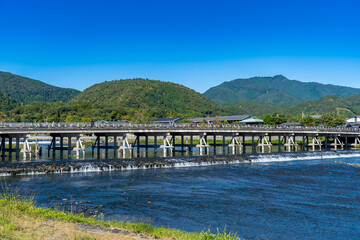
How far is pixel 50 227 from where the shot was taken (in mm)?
15078

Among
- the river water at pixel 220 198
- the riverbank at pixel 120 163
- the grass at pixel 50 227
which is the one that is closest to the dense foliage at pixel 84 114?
the riverbank at pixel 120 163

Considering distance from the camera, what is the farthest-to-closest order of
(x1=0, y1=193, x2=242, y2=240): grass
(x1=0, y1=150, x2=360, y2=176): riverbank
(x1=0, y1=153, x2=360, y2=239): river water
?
(x1=0, y1=150, x2=360, y2=176): riverbank, (x1=0, y1=153, x2=360, y2=239): river water, (x1=0, y1=193, x2=242, y2=240): grass

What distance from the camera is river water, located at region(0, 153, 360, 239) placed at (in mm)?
20156

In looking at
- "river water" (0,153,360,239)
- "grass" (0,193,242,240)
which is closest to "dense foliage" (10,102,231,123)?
"river water" (0,153,360,239)

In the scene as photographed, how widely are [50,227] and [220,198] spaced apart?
1525cm

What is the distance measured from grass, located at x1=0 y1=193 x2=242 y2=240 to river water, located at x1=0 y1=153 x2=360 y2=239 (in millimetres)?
4010

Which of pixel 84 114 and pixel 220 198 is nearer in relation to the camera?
pixel 220 198

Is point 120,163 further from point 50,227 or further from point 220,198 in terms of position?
point 50,227

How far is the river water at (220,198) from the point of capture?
20.2 metres

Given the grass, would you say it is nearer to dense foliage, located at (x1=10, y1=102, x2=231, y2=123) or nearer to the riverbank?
the riverbank

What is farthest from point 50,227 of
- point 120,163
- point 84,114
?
point 84,114

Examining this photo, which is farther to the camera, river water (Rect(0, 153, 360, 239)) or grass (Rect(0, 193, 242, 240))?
river water (Rect(0, 153, 360, 239))

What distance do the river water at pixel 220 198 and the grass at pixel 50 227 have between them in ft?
13.2

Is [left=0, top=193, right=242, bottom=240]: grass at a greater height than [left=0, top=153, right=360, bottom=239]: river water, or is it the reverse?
[left=0, top=193, right=242, bottom=240]: grass
